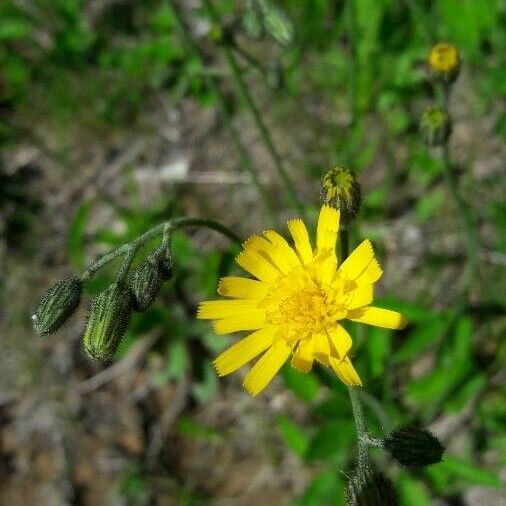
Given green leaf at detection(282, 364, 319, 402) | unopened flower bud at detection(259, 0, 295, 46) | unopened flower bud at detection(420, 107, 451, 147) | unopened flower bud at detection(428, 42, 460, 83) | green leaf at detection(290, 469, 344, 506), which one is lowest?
green leaf at detection(290, 469, 344, 506)

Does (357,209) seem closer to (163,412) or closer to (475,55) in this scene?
(475,55)

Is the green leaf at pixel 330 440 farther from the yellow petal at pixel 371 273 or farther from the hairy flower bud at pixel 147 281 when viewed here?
the hairy flower bud at pixel 147 281

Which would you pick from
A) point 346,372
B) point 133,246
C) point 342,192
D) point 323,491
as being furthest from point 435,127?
point 323,491

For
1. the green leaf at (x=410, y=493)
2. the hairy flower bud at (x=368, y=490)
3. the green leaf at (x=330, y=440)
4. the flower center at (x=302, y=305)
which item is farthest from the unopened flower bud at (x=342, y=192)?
the green leaf at (x=410, y=493)

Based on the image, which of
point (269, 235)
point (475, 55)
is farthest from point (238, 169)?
point (269, 235)

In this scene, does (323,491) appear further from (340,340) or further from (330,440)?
(340,340)

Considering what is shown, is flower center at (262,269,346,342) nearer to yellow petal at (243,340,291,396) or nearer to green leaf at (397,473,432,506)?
yellow petal at (243,340,291,396)

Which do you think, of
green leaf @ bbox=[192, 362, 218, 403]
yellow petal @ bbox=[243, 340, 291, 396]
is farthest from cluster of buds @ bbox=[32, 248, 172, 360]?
green leaf @ bbox=[192, 362, 218, 403]
